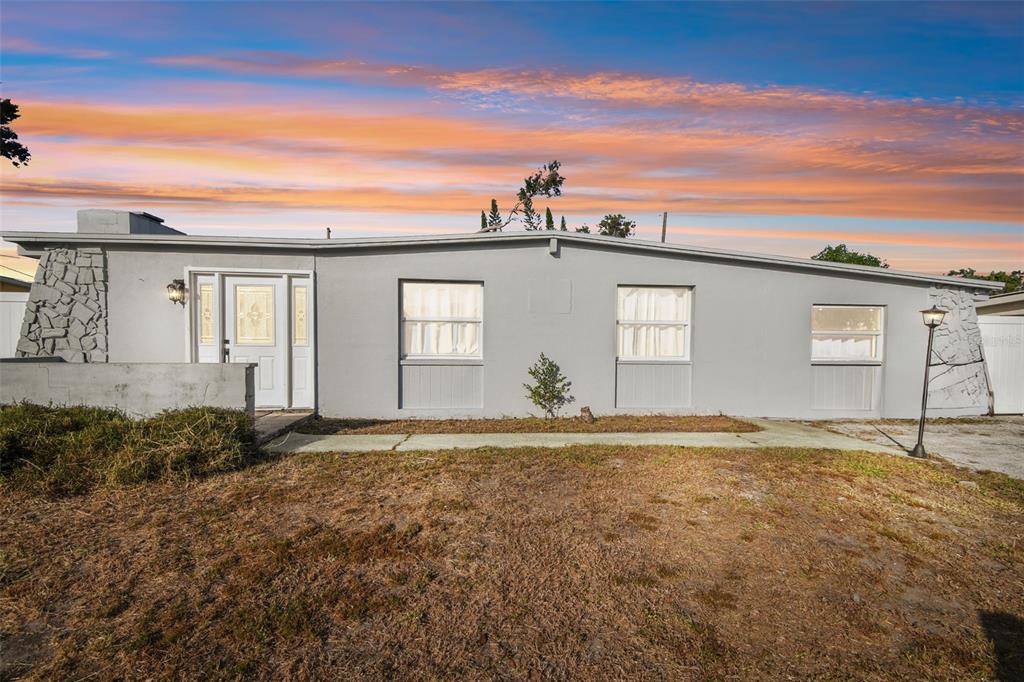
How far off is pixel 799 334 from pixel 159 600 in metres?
10.0

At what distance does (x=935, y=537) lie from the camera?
4531 mm

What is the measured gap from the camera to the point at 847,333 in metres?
10.5

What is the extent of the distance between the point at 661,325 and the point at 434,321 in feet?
12.8

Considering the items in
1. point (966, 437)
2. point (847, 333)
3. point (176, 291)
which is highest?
point (176, 291)

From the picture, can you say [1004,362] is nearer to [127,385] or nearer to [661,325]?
[661,325]

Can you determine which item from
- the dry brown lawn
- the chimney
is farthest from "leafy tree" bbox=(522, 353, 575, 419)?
the chimney

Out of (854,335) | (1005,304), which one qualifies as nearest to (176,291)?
(854,335)

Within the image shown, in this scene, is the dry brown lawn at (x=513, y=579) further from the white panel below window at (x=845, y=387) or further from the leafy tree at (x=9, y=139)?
the leafy tree at (x=9, y=139)

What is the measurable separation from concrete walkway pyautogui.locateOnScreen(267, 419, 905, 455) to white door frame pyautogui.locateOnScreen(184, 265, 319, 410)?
1.58m

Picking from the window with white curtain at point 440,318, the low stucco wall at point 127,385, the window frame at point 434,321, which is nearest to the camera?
the low stucco wall at point 127,385

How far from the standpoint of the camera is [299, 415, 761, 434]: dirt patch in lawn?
853 cm

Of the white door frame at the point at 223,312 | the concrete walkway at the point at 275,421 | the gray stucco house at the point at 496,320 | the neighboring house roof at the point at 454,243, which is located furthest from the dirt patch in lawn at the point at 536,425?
the neighboring house roof at the point at 454,243

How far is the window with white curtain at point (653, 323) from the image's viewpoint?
10117 mm

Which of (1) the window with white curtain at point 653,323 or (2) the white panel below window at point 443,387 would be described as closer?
(2) the white panel below window at point 443,387
